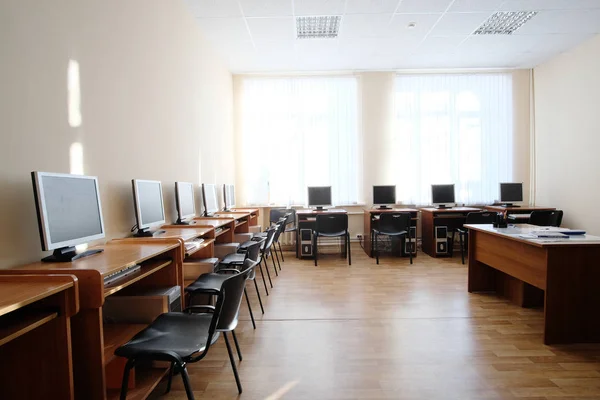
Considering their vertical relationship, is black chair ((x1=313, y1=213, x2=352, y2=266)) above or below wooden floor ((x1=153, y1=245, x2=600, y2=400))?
above

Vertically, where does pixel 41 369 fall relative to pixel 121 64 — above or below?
below

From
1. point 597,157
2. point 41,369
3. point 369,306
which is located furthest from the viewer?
point 597,157

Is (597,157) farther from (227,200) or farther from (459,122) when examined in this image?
(227,200)

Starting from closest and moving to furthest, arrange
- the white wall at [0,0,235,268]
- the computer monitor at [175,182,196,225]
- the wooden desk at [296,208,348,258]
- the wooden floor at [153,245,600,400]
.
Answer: the white wall at [0,0,235,268]
the wooden floor at [153,245,600,400]
the computer monitor at [175,182,196,225]
the wooden desk at [296,208,348,258]

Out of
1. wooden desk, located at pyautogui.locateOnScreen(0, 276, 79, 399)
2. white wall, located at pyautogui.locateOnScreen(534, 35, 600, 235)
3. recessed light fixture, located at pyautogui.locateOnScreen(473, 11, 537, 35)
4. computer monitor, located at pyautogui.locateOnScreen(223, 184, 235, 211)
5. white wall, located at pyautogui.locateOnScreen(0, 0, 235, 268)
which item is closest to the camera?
wooden desk, located at pyautogui.locateOnScreen(0, 276, 79, 399)

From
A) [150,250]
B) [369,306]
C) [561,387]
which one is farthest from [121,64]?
[561,387]

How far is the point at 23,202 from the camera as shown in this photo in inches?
64.7

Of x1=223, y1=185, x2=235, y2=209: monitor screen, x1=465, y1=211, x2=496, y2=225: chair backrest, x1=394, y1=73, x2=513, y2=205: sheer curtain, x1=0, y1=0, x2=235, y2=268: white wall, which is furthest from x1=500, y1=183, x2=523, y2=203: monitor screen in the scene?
x1=0, y1=0, x2=235, y2=268: white wall

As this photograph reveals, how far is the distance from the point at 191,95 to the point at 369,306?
3.24 metres

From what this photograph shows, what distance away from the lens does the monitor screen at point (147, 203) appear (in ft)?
7.72

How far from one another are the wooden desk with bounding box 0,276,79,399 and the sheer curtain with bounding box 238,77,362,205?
492cm

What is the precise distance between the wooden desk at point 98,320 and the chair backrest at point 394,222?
12.1ft

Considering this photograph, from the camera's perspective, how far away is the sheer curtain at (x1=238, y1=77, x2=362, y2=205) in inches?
238

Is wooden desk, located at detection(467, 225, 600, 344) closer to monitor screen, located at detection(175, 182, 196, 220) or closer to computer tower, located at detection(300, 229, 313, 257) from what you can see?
monitor screen, located at detection(175, 182, 196, 220)
